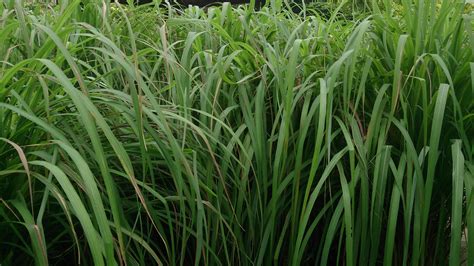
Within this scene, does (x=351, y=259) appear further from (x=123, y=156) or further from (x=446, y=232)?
(x=123, y=156)

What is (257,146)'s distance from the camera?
6.26 ft

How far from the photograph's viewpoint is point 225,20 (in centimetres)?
268

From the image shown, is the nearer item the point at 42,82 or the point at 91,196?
the point at 91,196

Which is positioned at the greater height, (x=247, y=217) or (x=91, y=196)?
(x=91, y=196)

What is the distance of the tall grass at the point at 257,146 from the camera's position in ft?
5.33

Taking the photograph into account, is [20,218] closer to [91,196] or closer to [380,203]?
[91,196]

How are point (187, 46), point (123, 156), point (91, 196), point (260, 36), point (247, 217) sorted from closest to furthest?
1. point (91, 196)
2. point (123, 156)
3. point (247, 217)
4. point (187, 46)
5. point (260, 36)

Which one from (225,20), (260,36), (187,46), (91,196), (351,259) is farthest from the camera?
(225,20)

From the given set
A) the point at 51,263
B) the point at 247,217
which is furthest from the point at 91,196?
the point at 247,217

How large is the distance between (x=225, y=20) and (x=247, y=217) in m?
1.00

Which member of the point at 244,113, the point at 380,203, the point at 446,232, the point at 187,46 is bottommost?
the point at 446,232

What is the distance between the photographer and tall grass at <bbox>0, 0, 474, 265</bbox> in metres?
1.63

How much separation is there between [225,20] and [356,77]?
2.57ft

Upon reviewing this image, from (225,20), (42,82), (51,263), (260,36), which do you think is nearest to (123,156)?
(42,82)
